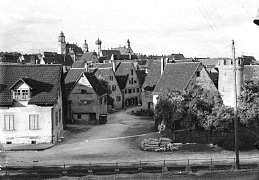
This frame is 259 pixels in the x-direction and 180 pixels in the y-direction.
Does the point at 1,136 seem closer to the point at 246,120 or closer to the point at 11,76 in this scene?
the point at 11,76

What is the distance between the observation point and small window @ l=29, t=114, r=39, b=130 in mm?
36719

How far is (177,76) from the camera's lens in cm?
5066

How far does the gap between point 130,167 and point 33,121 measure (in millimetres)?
14271

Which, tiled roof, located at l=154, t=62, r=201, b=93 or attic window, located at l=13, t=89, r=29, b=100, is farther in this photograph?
tiled roof, located at l=154, t=62, r=201, b=93

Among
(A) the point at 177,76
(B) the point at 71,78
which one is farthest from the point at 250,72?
(B) the point at 71,78

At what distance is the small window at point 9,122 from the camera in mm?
36594

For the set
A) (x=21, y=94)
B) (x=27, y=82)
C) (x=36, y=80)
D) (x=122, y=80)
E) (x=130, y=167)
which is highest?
(x=122, y=80)

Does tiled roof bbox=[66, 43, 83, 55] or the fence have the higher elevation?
tiled roof bbox=[66, 43, 83, 55]

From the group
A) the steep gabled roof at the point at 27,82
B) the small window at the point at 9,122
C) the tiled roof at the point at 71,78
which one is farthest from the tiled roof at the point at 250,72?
the small window at the point at 9,122

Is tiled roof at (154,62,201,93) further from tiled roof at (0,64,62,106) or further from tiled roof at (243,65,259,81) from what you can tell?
tiled roof at (0,64,62,106)

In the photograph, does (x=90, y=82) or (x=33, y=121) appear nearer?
(x=33, y=121)

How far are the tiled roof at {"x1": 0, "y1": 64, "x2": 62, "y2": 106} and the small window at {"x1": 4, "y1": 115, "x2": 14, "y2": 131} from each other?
4.50 feet

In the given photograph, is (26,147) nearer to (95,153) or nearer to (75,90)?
(95,153)

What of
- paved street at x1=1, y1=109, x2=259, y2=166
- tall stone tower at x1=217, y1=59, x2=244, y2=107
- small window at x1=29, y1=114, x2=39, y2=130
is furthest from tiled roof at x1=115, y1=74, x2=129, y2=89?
small window at x1=29, y1=114, x2=39, y2=130
